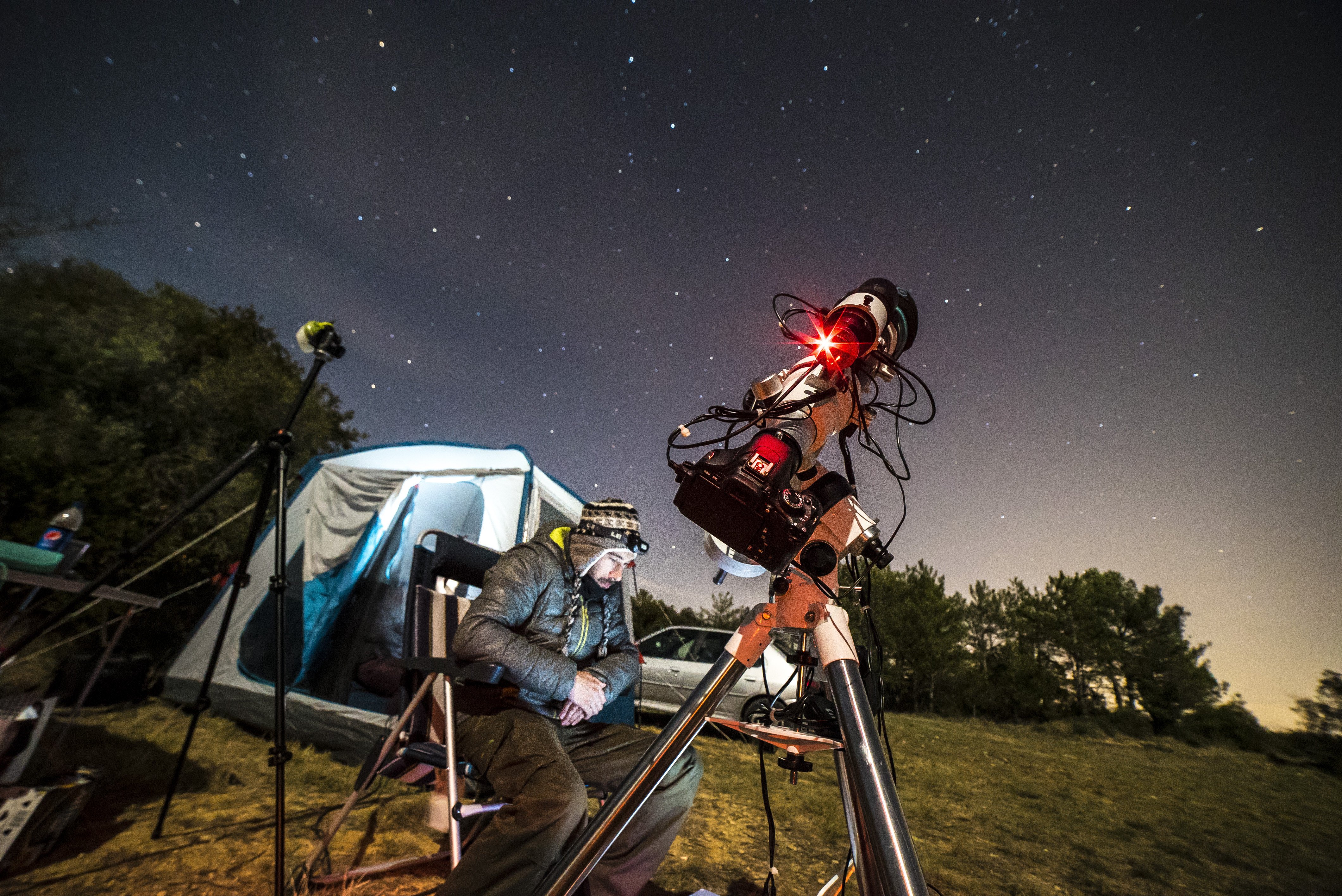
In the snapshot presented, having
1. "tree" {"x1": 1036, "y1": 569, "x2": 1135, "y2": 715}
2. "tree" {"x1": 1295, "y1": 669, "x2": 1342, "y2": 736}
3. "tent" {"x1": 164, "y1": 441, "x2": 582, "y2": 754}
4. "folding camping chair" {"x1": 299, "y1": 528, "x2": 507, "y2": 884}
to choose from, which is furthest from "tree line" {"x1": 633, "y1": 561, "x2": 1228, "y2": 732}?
"folding camping chair" {"x1": 299, "y1": 528, "x2": 507, "y2": 884}

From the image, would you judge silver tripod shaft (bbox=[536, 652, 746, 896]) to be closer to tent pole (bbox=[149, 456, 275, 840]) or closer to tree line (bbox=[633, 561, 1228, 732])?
tent pole (bbox=[149, 456, 275, 840])

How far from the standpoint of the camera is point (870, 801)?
71 cm

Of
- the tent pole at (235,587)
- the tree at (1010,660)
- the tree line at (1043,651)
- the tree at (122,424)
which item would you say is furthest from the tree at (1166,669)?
the tree at (122,424)

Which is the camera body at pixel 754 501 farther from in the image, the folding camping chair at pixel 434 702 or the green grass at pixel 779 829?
the green grass at pixel 779 829

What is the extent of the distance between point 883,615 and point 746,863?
17476 millimetres

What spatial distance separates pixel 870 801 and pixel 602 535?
1.75 meters

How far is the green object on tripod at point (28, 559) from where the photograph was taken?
1915 millimetres

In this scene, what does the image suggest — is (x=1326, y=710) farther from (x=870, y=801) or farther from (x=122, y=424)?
(x=122, y=424)

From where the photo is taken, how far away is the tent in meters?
4.34

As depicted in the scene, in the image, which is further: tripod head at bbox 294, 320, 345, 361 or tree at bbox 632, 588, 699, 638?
tree at bbox 632, 588, 699, 638

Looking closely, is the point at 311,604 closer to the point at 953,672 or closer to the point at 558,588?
the point at 558,588

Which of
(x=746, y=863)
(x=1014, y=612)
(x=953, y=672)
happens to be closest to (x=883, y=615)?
(x=953, y=672)

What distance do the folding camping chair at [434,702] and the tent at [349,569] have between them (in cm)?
110

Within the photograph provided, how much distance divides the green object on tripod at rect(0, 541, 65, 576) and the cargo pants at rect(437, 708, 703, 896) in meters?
1.78
